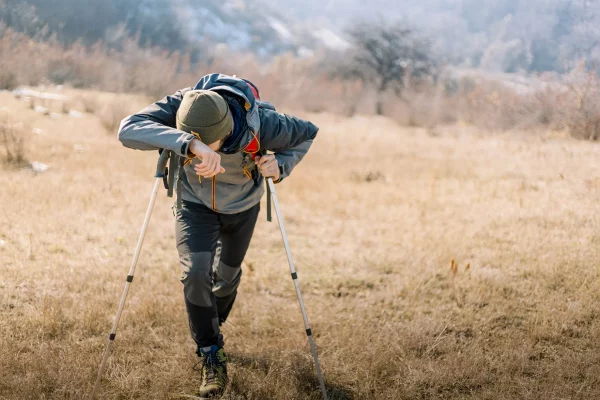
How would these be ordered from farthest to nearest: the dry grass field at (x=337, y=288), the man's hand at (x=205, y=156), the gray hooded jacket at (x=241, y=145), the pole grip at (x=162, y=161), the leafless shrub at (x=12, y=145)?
the leafless shrub at (x=12, y=145), the dry grass field at (x=337, y=288), the pole grip at (x=162, y=161), the gray hooded jacket at (x=241, y=145), the man's hand at (x=205, y=156)

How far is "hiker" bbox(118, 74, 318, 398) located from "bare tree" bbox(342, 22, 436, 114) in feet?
113

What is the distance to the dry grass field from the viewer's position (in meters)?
3.79

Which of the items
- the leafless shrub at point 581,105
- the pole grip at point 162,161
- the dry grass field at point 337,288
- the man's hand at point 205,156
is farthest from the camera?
the leafless shrub at point 581,105

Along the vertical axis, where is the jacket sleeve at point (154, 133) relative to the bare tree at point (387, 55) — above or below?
below

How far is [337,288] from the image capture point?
575cm

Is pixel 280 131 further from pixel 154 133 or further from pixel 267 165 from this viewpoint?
pixel 154 133

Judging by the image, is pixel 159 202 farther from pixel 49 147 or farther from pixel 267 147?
pixel 267 147

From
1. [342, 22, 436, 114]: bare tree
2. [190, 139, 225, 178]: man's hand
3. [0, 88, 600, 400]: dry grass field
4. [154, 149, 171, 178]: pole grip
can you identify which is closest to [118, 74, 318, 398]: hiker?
[190, 139, 225, 178]: man's hand

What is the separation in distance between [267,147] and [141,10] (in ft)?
183

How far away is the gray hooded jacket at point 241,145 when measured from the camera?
316 cm

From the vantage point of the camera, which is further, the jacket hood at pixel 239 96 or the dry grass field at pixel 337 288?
the dry grass field at pixel 337 288

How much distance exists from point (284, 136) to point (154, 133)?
3.05 ft

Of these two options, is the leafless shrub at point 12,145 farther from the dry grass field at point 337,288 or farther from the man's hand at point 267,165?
the man's hand at point 267,165

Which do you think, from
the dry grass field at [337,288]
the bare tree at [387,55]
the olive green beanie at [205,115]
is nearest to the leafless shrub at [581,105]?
the dry grass field at [337,288]
